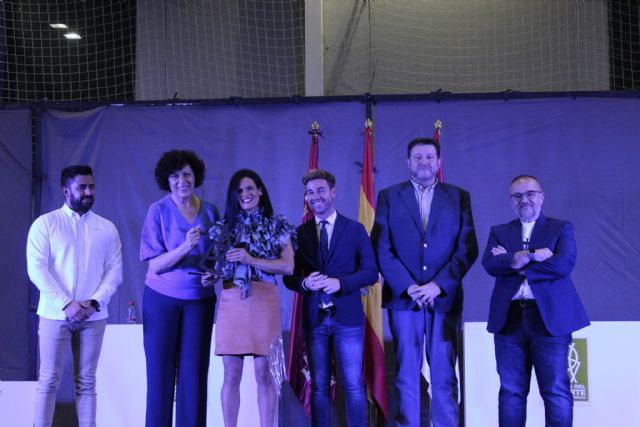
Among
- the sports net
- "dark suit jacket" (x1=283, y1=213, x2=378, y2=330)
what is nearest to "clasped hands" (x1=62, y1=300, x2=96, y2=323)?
"dark suit jacket" (x1=283, y1=213, x2=378, y2=330)

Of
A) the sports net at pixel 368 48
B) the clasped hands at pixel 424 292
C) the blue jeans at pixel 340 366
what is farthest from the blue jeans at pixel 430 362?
the sports net at pixel 368 48

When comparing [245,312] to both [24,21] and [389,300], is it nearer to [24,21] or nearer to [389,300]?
[389,300]

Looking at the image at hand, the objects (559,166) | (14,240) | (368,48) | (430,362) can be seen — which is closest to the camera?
(430,362)

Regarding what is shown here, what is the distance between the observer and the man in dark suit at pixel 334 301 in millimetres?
4016

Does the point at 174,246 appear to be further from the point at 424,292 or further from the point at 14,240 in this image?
the point at 14,240

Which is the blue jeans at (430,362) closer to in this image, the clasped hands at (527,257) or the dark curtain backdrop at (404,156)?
the clasped hands at (527,257)

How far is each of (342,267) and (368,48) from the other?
12.8 feet

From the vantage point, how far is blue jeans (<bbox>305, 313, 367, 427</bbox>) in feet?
13.2

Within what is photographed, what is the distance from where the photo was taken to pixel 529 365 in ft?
13.1

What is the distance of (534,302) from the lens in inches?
154

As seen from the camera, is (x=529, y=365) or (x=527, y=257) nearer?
(x=527, y=257)

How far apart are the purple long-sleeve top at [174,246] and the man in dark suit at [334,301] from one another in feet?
1.81

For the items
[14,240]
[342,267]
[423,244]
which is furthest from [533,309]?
[14,240]

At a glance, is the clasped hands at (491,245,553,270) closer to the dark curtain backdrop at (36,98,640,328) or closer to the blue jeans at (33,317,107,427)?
the dark curtain backdrop at (36,98,640,328)
